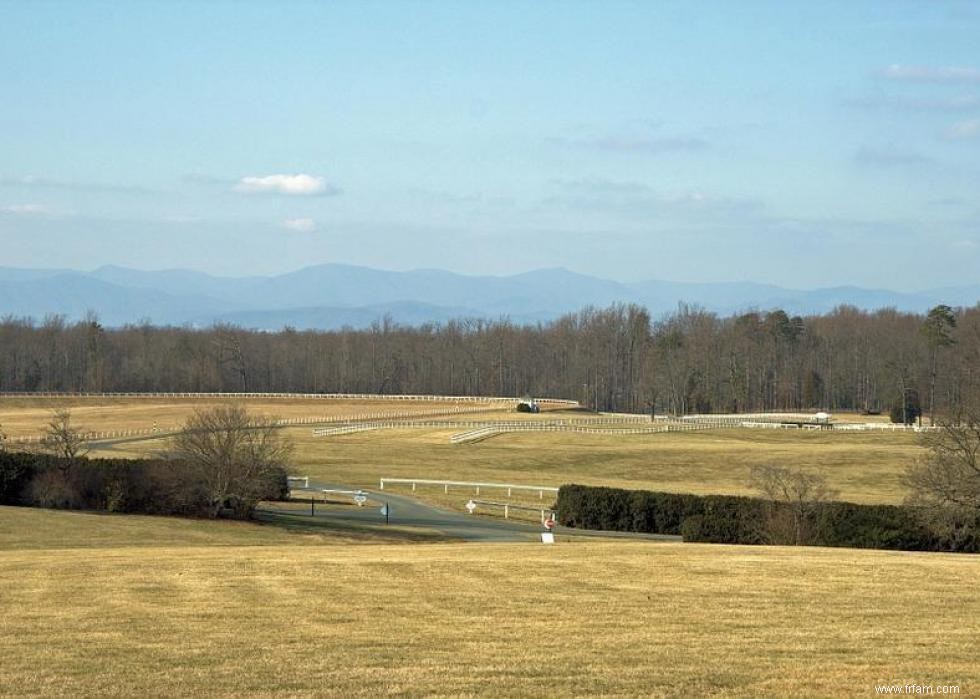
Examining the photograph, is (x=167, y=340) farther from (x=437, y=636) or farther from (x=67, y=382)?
(x=437, y=636)

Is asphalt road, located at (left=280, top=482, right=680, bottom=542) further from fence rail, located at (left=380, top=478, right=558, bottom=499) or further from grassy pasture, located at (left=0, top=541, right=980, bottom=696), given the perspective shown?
grassy pasture, located at (left=0, top=541, right=980, bottom=696)

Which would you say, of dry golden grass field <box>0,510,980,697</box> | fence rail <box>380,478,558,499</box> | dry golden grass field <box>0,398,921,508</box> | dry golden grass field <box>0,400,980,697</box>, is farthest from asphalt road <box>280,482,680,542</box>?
dry golden grass field <box>0,510,980,697</box>

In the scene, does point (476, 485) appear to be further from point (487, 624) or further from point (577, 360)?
point (577, 360)

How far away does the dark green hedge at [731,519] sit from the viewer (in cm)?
3647

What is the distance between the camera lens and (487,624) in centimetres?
1667

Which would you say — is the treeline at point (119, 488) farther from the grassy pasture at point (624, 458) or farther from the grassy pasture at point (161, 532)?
the grassy pasture at point (624, 458)

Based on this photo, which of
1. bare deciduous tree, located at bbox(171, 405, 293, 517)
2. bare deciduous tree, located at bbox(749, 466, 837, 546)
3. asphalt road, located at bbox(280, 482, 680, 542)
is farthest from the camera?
bare deciduous tree, located at bbox(171, 405, 293, 517)

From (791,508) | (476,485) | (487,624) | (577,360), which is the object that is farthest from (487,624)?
(577,360)

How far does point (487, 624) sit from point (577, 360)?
153747 millimetres

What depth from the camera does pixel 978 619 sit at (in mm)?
17125

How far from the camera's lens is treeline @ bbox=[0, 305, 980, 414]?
145250 millimetres

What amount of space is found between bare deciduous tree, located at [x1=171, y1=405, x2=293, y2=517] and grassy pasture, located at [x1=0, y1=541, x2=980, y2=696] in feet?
62.0

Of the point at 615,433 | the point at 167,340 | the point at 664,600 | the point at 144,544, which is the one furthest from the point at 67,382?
the point at 664,600

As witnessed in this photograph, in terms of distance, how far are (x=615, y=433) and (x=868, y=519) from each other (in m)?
54.9
